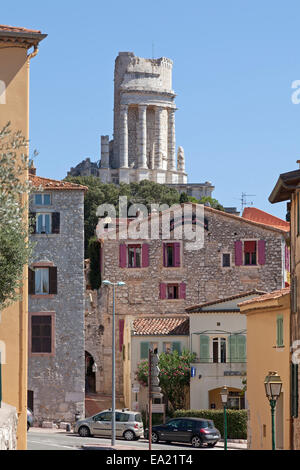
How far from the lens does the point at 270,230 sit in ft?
200

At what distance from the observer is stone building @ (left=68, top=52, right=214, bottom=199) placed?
18488 cm

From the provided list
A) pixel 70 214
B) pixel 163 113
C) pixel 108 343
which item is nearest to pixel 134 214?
pixel 108 343

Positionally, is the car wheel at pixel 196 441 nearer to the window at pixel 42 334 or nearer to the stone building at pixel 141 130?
the window at pixel 42 334

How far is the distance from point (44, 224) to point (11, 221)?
117 feet

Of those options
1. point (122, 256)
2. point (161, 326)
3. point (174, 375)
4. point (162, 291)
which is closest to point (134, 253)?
point (122, 256)

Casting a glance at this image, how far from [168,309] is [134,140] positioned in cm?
13359

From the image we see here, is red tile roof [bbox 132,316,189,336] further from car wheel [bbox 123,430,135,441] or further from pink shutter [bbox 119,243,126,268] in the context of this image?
car wheel [bbox 123,430,135,441]

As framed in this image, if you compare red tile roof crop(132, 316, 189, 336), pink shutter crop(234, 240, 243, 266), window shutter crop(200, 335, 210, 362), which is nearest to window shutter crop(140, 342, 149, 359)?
red tile roof crop(132, 316, 189, 336)

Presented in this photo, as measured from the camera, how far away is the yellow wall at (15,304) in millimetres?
29422

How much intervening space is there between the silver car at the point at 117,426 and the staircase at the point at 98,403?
770 centimetres

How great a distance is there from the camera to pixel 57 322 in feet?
179

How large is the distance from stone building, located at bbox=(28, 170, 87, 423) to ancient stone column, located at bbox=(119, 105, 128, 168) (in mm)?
132258

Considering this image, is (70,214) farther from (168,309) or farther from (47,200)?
(168,309)

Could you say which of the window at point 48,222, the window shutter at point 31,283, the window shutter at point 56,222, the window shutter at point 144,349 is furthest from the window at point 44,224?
the window shutter at point 144,349
